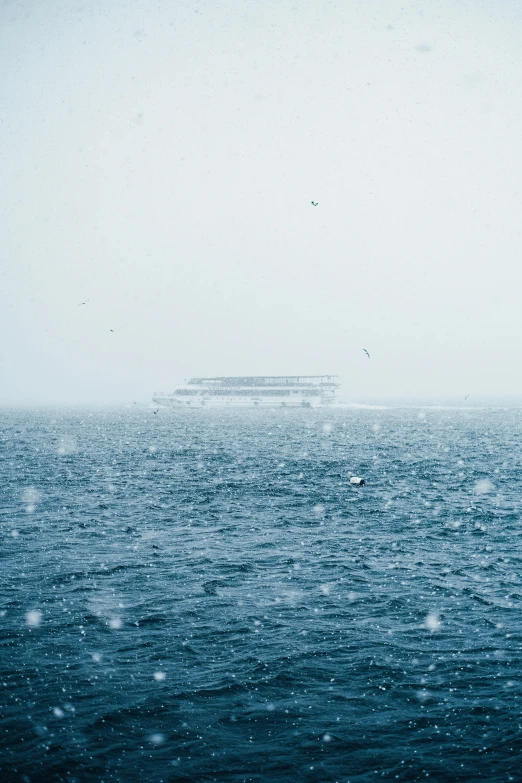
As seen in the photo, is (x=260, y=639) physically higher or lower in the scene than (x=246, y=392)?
lower

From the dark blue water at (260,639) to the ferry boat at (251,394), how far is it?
155 m

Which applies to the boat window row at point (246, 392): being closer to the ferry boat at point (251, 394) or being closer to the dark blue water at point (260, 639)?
the ferry boat at point (251, 394)

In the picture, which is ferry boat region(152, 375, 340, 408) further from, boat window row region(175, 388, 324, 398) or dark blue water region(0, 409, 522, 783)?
dark blue water region(0, 409, 522, 783)

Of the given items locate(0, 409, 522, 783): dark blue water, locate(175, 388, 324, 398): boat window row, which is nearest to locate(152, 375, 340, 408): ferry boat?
locate(175, 388, 324, 398): boat window row

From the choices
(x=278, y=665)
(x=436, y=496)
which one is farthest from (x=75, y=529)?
(x=436, y=496)

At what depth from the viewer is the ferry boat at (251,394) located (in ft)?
632

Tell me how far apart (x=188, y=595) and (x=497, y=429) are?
10850cm

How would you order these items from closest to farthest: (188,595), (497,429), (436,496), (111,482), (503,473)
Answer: (188,595) → (436,496) → (111,482) → (503,473) → (497,429)

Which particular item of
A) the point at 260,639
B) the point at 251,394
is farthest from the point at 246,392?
the point at 260,639

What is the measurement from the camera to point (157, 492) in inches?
1630

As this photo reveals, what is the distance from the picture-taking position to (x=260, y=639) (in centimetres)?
1634

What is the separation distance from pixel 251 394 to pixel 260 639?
178548 mm

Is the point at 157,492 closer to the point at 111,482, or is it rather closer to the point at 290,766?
the point at 111,482

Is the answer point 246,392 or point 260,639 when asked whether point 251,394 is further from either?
point 260,639
